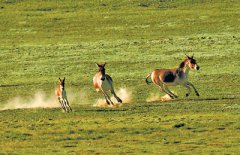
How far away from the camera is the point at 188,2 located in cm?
9231

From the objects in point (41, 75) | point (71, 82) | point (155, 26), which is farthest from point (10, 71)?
point (155, 26)

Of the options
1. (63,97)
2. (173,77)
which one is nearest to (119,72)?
(173,77)

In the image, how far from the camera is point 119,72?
51906 millimetres

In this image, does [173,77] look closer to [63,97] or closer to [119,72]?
[63,97]

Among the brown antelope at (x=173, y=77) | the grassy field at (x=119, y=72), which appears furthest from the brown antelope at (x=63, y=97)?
the brown antelope at (x=173, y=77)

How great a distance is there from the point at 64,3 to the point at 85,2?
245 centimetres

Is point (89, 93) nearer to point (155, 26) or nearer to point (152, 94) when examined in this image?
point (152, 94)

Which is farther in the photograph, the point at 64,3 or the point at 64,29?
the point at 64,3

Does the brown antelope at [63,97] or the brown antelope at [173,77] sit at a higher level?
the brown antelope at [173,77]

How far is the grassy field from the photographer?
27.8 metres

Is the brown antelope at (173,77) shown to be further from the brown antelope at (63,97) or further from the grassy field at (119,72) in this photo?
the brown antelope at (63,97)

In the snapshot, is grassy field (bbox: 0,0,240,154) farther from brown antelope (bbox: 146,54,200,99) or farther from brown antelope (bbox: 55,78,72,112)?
brown antelope (bbox: 146,54,200,99)

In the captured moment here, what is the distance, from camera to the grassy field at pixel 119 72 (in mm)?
27750

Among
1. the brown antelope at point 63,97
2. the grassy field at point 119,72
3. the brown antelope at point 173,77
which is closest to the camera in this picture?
the grassy field at point 119,72
